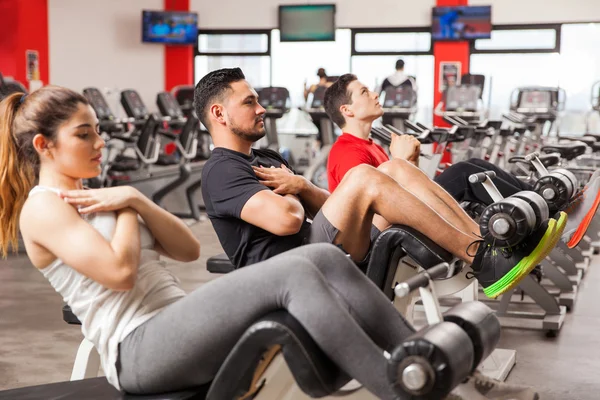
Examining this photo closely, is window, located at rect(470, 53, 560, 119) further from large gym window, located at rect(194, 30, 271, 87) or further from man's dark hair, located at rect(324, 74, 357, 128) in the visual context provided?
man's dark hair, located at rect(324, 74, 357, 128)

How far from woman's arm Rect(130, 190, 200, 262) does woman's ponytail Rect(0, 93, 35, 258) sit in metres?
0.26

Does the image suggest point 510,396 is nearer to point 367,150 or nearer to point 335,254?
point 335,254

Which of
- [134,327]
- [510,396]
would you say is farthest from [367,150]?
[134,327]

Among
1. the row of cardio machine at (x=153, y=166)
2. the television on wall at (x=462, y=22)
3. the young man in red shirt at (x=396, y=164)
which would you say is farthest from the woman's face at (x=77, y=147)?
the television on wall at (x=462, y=22)

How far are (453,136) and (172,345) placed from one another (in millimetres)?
3741

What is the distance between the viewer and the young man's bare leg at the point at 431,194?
2.87 meters

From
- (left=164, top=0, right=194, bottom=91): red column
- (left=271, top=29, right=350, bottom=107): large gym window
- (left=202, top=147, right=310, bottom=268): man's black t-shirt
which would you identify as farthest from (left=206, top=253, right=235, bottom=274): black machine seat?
(left=164, top=0, right=194, bottom=91): red column

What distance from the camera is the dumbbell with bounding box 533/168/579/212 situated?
3.16 m

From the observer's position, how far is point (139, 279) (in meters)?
1.77

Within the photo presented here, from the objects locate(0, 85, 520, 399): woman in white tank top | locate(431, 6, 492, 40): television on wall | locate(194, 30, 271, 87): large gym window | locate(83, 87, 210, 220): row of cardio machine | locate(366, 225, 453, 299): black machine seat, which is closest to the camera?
locate(0, 85, 520, 399): woman in white tank top

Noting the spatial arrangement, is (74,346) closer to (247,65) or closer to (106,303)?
(106,303)

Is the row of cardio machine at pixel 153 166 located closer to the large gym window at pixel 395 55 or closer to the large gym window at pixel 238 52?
the large gym window at pixel 238 52

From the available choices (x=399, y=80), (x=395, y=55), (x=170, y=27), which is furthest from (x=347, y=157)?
(x=170, y=27)

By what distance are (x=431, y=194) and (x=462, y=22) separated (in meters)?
8.89
